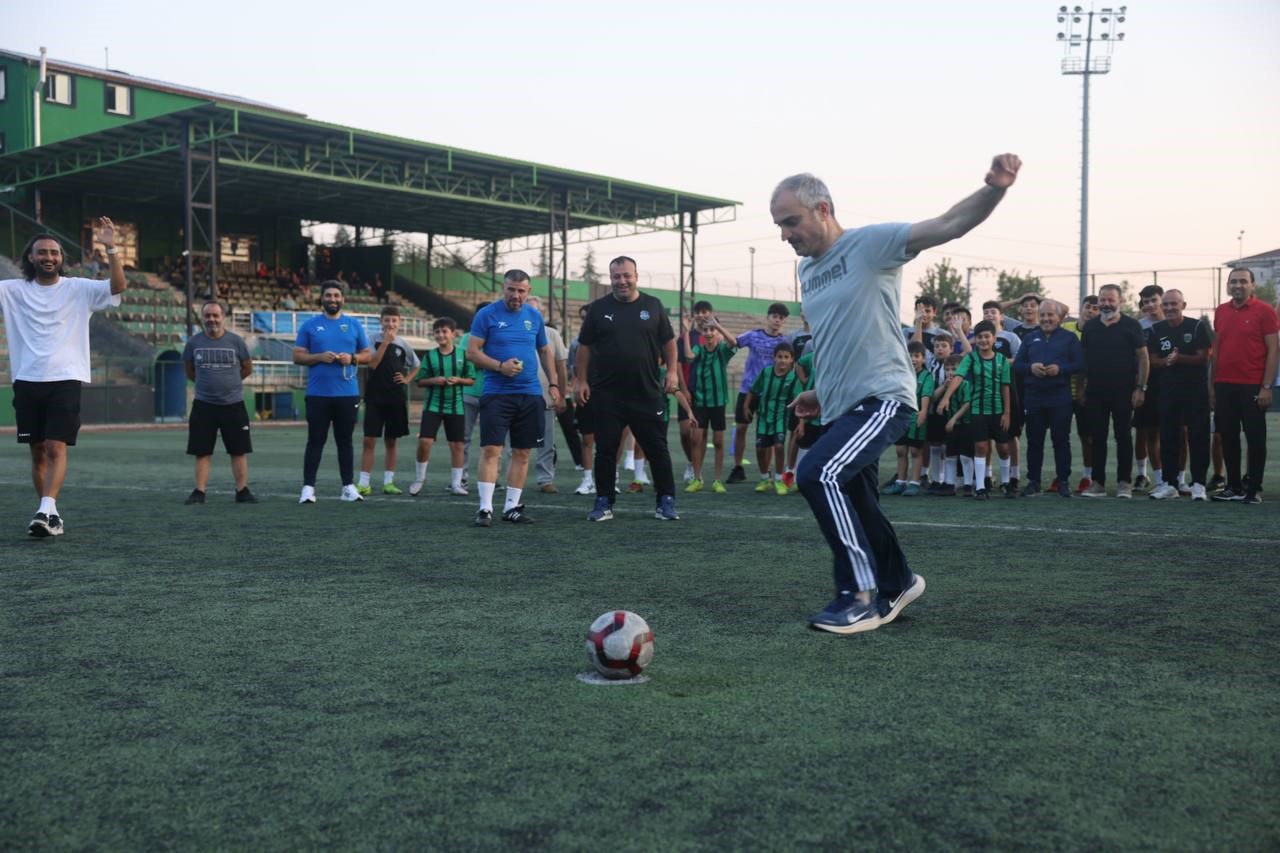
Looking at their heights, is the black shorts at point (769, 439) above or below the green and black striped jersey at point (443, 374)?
below

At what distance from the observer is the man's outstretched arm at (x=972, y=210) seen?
403cm

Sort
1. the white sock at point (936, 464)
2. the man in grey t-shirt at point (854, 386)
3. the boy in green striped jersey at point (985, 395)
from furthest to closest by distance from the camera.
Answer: the white sock at point (936, 464), the boy in green striped jersey at point (985, 395), the man in grey t-shirt at point (854, 386)

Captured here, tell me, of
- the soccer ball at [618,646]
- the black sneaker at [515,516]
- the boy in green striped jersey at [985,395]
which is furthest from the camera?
the boy in green striped jersey at [985,395]

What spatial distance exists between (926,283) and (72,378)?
62.2 metres

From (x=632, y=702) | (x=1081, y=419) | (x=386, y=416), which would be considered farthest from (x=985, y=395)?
(x=632, y=702)

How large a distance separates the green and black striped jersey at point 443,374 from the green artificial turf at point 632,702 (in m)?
4.25

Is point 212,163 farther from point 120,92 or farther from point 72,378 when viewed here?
point 72,378

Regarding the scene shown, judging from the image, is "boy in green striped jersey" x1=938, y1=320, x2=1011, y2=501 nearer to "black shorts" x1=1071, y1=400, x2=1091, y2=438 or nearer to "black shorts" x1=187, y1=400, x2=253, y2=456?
"black shorts" x1=1071, y1=400, x2=1091, y2=438

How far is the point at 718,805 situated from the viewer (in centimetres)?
258

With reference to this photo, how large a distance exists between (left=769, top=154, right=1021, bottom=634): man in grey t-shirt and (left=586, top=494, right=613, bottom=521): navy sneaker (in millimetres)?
3837

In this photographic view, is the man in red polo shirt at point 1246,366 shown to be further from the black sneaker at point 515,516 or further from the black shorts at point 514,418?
the black sneaker at point 515,516

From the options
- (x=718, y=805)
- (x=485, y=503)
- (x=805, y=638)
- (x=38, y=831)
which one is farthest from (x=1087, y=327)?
(x=38, y=831)

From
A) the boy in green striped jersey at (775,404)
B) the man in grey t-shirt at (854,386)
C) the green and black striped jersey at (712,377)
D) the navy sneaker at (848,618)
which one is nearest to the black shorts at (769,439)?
the boy in green striped jersey at (775,404)

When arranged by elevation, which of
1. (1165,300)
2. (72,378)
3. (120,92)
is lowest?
(72,378)
